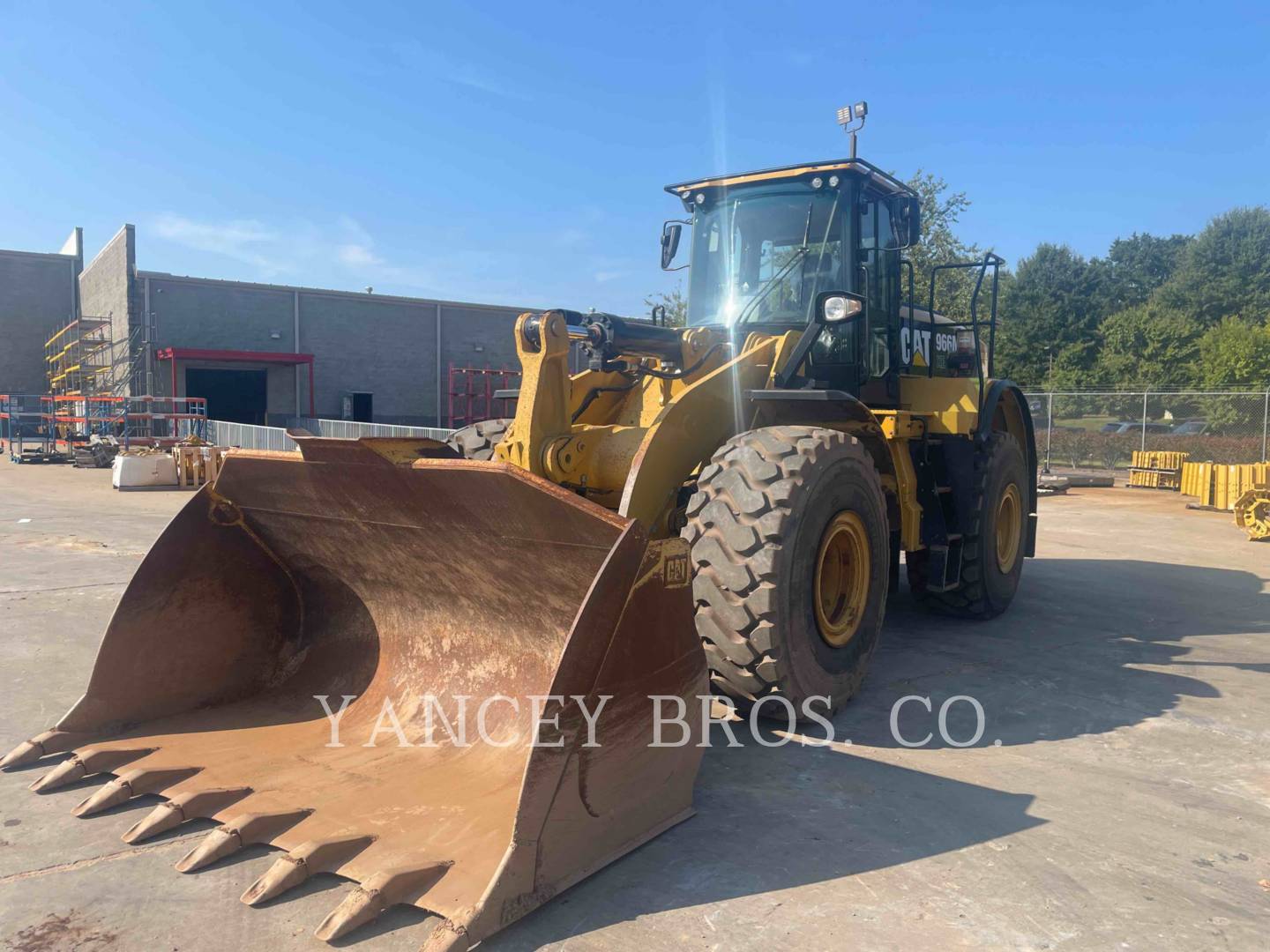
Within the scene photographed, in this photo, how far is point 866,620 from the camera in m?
4.73

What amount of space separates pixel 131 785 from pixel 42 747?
685 mm

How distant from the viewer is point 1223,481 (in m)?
16.1

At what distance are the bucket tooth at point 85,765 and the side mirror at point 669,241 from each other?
4.28 m

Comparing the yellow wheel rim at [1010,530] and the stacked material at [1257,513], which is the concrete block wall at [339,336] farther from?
the yellow wheel rim at [1010,530]

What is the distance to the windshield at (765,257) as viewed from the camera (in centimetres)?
569

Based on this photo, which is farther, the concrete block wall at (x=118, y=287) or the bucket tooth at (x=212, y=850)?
the concrete block wall at (x=118, y=287)

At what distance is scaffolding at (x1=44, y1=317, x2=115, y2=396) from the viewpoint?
31.4 metres

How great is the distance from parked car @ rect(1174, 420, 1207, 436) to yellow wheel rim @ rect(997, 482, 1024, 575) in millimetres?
20992

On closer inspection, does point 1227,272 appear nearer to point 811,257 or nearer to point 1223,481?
point 1223,481

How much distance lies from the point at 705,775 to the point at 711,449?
167 centimetres

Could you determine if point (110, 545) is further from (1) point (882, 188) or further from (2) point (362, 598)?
(1) point (882, 188)

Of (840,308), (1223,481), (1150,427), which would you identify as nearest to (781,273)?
(840,308)

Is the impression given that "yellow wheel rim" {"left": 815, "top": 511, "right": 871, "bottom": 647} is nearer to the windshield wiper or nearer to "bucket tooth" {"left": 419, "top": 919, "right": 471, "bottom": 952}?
the windshield wiper

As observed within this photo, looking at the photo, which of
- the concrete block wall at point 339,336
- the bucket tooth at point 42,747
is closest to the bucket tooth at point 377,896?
the bucket tooth at point 42,747
